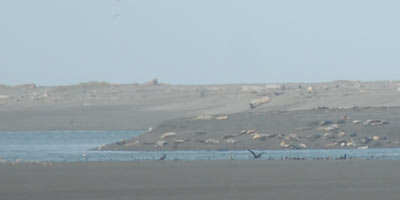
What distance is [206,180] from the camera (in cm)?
2130

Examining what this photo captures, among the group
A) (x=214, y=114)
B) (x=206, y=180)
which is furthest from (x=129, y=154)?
(x=214, y=114)

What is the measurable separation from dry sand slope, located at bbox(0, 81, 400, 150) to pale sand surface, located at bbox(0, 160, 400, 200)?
1066cm

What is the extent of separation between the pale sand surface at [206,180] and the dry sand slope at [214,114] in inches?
420

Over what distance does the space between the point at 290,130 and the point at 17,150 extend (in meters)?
8.68

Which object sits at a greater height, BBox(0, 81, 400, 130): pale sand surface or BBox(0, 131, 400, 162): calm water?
BBox(0, 81, 400, 130): pale sand surface

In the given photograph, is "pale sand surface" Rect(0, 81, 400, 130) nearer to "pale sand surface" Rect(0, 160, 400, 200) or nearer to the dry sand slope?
the dry sand slope

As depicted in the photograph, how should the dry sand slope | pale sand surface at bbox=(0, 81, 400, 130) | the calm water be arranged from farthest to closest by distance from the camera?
pale sand surface at bbox=(0, 81, 400, 130), the dry sand slope, the calm water

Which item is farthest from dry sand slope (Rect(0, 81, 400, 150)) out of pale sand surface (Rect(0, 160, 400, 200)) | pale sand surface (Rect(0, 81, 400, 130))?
pale sand surface (Rect(0, 160, 400, 200))

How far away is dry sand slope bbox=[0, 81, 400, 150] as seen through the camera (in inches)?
1470

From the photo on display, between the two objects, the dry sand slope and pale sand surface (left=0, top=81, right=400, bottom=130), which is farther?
pale sand surface (left=0, top=81, right=400, bottom=130)

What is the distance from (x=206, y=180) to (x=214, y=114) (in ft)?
115

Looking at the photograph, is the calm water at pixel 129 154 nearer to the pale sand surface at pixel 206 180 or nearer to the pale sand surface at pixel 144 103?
the pale sand surface at pixel 206 180

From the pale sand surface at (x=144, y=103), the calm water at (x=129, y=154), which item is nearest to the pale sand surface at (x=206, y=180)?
the calm water at (x=129, y=154)

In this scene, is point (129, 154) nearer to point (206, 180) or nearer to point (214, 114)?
point (206, 180)
